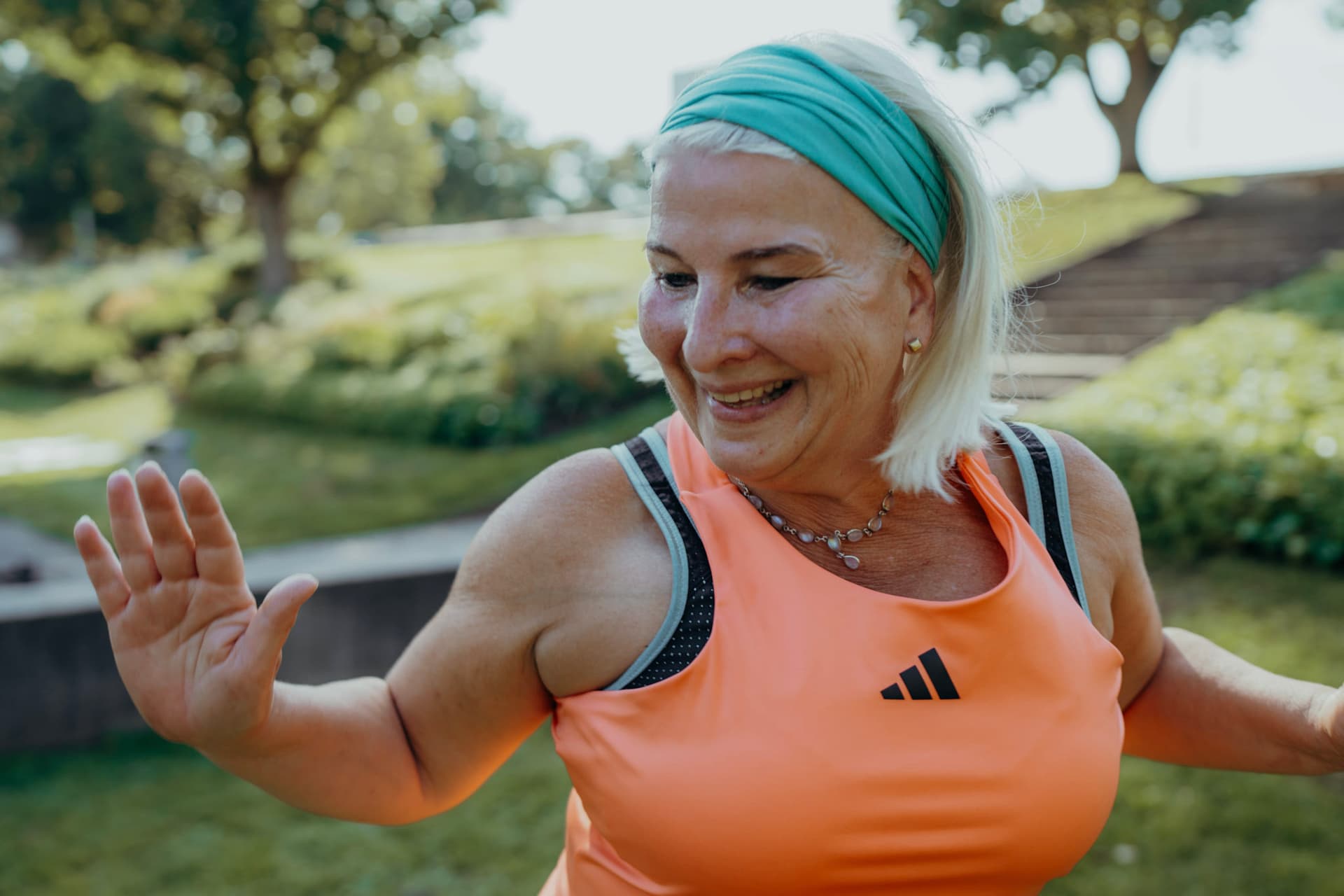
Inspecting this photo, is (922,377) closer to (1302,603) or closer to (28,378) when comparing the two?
(1302,603)

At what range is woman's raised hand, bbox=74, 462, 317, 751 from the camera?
1534mm

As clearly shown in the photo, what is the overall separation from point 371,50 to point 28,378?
833 cm

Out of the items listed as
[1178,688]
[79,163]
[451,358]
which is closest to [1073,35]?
[451,358]

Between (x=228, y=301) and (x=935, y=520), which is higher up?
(x=935, y=520)

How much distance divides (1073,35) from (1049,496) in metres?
20.6

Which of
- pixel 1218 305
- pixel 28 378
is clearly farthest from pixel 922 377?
pixel 28 378

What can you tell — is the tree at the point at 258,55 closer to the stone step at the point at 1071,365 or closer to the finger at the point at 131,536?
the stone step at the point at 1071,365

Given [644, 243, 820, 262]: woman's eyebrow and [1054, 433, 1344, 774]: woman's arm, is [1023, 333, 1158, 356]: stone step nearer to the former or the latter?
[1054, 433, 1344, 774]: woman's arm

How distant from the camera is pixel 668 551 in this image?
166 cm

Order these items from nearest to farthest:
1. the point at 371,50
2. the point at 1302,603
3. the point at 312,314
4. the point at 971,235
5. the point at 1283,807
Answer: the point at 971,235, the point at 1283,807, the point at 1302,603, the point at 312,314, the point at 371,50

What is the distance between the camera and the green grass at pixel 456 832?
3766mm

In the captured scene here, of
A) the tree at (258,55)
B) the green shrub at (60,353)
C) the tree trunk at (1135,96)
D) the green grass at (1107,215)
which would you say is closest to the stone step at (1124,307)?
the green grass at (1107,215)

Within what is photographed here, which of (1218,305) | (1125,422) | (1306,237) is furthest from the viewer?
(1306,237)

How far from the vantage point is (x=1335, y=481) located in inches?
212
